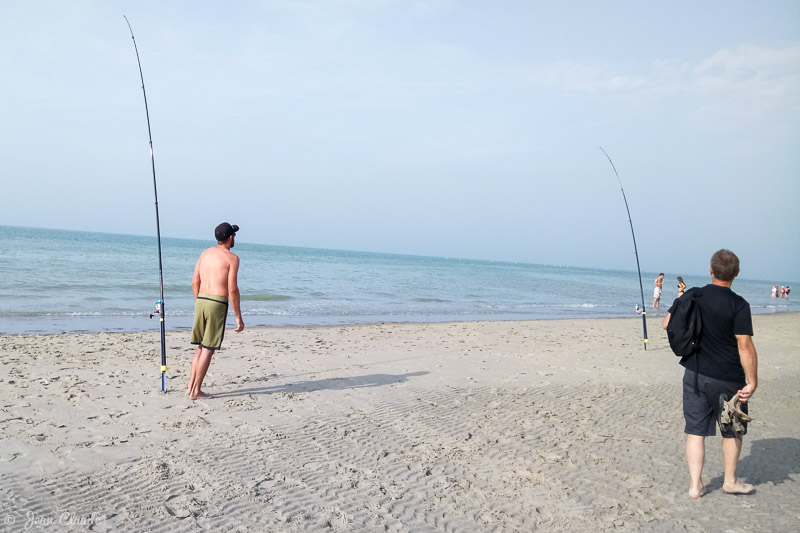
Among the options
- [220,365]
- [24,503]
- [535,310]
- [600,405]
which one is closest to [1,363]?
[220,365]

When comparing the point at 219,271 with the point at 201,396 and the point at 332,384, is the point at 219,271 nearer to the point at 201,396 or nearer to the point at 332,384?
the point at 201,396

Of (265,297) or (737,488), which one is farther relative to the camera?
(265,297)

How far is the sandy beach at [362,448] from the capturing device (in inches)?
124

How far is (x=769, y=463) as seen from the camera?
14.1ft

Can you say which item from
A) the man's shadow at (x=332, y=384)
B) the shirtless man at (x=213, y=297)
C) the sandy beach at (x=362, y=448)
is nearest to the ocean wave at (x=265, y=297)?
the sandy beach at (x=362, y=448)

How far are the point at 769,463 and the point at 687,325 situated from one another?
1856mm

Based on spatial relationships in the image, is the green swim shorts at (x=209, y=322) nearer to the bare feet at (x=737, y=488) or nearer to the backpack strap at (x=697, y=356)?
the backpack strap at (x=697, y=356)

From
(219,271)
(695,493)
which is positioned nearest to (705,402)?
(695,493)

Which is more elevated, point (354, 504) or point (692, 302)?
point (692, 302)

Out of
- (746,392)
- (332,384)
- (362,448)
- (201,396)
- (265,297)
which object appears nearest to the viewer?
(746,392)

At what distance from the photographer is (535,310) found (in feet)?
68.4

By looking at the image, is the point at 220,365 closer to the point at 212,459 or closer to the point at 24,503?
the point at 212,459

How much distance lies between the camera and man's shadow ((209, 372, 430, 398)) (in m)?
5.81

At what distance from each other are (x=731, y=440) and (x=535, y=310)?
17.6 meters
